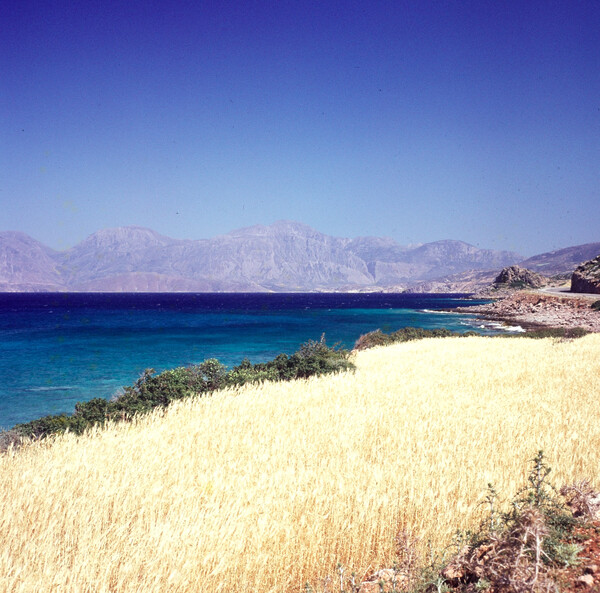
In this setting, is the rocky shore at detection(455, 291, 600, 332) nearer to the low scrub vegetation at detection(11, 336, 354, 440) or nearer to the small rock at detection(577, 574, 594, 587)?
the low scrub vegetation at detection(11, 336, 354, 440)

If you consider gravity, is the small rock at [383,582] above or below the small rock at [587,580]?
below

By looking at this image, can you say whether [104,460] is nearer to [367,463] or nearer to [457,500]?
[367,463]

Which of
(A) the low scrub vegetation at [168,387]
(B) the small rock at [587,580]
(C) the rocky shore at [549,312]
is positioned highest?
(B) the small rock at [587,580]

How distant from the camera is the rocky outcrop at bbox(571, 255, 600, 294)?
79238 millimetres

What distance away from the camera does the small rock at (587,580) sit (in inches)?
107

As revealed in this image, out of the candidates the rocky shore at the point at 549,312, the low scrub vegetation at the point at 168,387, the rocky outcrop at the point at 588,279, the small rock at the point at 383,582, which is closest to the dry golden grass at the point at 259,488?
the small rock at the point at 383,582

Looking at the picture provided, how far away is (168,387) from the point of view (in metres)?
13.0

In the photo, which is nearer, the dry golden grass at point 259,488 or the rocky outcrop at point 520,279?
the dry golden grass at point 259,488

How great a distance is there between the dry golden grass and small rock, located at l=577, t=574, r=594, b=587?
1.35 m

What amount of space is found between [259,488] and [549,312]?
7020cm

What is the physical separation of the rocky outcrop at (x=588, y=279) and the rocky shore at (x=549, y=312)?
33.3 feet

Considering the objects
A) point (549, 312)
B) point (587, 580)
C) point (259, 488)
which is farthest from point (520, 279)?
point (587, 580)

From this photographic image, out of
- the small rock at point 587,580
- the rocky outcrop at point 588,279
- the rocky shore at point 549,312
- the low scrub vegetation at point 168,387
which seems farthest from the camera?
the rocky outcrop at point 588,279

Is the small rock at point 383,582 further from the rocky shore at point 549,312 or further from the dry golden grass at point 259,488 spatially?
the rocky shore at point 549,312
